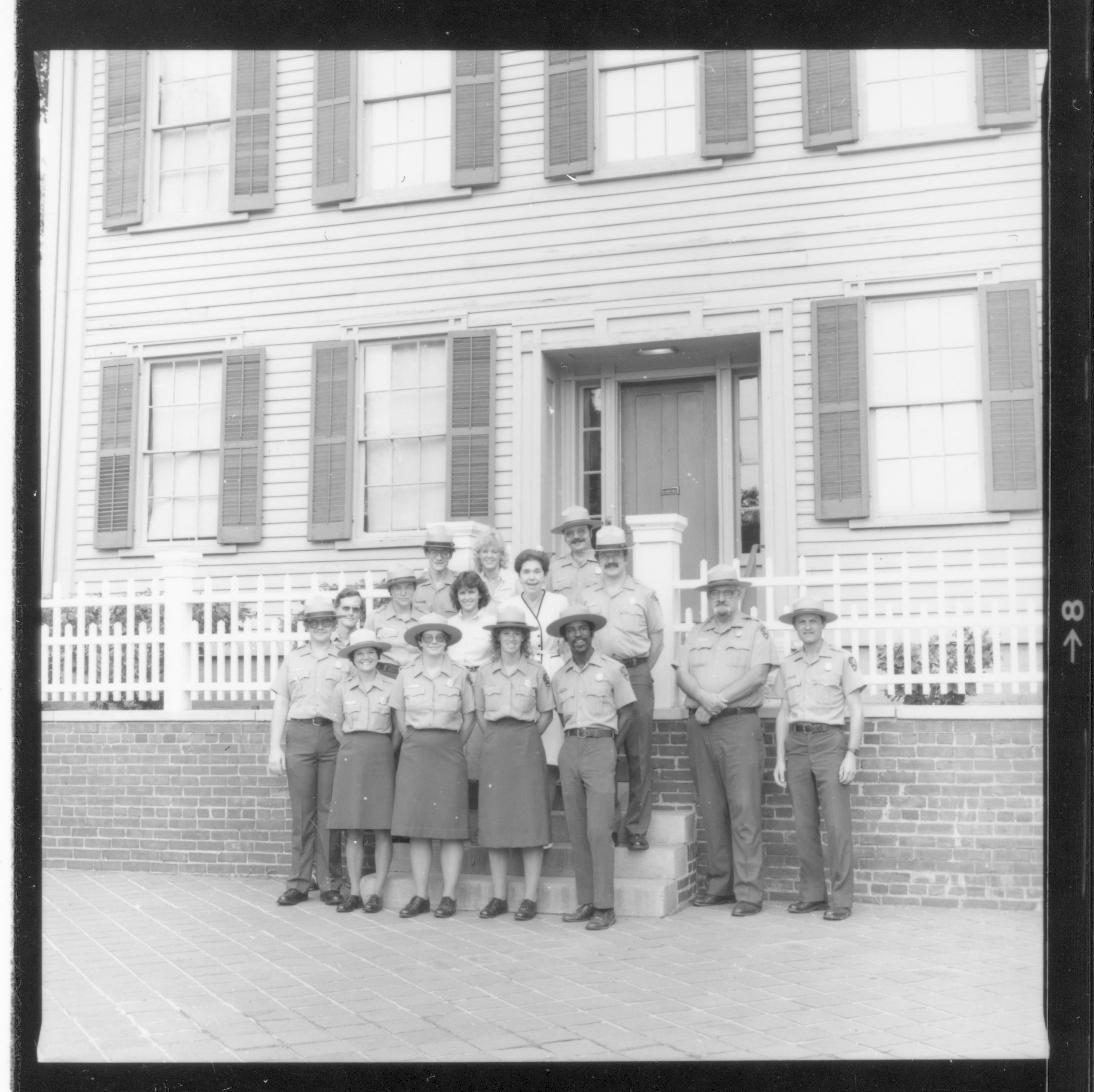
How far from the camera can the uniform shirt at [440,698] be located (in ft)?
24.1

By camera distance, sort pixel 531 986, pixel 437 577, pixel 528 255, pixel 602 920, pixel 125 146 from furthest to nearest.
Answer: pixel 125 146
pixel 528 255
pixel 437 577
pixel 602 920
pixel 531 986

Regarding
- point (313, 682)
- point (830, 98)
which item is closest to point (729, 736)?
point (313, 682)

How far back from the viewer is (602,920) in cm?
682

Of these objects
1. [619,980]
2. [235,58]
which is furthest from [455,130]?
[619,980]

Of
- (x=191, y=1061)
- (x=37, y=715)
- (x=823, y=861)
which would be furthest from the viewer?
(x=823, y=861)

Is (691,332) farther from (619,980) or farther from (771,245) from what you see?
(619,980)

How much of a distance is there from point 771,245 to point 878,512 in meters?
2.13

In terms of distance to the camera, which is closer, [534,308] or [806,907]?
[806,907]

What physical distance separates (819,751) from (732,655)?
0.71 m

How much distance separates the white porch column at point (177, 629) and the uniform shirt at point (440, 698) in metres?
2.23

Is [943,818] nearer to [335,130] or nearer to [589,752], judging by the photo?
[589,752]

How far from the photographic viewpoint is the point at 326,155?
10.4 meters

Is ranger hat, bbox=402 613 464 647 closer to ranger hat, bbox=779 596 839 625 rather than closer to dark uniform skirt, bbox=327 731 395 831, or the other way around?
dark uniform skirt, bbox=327 731 395 831

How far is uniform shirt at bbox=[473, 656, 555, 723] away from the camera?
721cm
